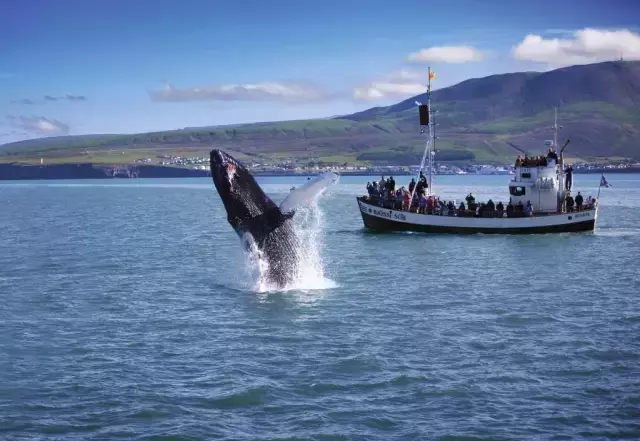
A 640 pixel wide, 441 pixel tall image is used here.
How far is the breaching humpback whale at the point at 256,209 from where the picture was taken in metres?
20.5

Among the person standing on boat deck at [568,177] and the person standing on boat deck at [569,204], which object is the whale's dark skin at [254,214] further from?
the person standing on boat deck at [568,177]

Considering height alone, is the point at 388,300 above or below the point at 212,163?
below

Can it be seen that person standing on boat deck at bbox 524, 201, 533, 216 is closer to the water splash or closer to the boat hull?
the boat hull

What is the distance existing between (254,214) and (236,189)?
107 cm

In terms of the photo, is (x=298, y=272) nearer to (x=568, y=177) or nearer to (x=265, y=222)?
(x=265, y=222)

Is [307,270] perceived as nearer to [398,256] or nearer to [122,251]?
[398,256]

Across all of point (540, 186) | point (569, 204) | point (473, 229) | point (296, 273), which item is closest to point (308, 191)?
point (296, 273)

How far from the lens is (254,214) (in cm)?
2177

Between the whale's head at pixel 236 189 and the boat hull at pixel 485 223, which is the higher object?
the whale's head at pixel 236 189

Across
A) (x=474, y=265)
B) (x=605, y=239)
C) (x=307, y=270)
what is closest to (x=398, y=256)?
(x=474, y=265)

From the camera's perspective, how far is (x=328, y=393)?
1550 centimetres

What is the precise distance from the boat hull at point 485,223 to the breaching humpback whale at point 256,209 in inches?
1037

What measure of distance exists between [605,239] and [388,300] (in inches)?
1028

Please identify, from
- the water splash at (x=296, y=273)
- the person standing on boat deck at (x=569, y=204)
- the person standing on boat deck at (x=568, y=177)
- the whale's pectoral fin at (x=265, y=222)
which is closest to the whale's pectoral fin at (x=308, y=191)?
the water splash at (x=296, y=273)
